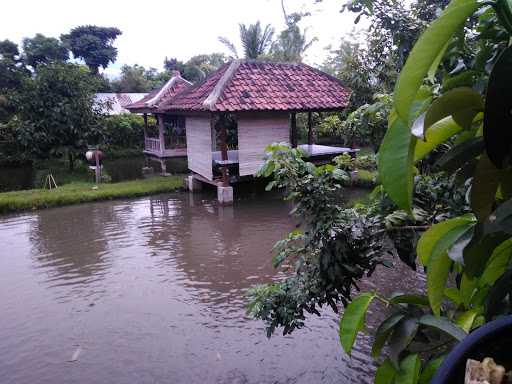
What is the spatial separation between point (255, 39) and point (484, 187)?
20198mm

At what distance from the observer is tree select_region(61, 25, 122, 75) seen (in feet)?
78.9

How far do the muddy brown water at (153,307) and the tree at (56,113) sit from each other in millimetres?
5456

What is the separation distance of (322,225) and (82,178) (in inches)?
493

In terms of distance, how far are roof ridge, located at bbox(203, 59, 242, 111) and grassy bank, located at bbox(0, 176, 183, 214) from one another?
310cm

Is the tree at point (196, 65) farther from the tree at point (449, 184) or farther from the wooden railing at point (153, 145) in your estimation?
the tree at point (449, 184)

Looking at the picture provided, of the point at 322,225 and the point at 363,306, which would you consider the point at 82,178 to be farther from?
the point at 363,306

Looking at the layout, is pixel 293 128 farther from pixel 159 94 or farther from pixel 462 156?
pixel 462 156

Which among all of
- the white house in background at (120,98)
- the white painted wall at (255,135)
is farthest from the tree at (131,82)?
the white painted wall at (255,135)

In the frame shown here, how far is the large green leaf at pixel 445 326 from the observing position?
43.0 inches

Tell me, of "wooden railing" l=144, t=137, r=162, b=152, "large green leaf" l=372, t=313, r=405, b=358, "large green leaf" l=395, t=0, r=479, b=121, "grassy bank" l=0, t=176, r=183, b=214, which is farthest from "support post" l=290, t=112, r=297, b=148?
"large green leaf" l=395, t=0, r=479, b=121

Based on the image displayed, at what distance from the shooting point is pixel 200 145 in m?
11.0

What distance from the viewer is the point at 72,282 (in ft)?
19.0

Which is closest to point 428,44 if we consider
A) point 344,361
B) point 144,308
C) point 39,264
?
point 344,361

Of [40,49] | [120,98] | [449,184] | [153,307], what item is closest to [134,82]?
[120,98]
